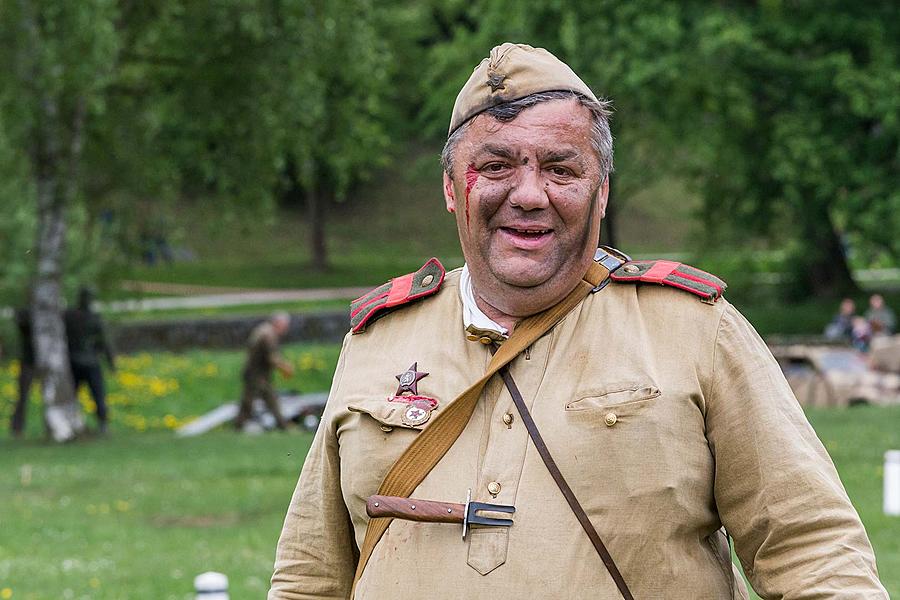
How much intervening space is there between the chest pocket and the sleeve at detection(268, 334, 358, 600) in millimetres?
144

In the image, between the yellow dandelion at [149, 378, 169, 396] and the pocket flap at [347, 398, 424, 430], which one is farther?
the yellow dandelion at [149, 378, 169, 396]

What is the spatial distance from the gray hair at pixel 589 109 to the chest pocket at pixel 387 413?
0.45m

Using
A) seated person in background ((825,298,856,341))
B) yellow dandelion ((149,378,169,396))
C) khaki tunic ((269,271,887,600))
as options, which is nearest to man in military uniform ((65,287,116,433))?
yellow dandelion ((149,378,169,396))

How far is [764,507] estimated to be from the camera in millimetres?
2443

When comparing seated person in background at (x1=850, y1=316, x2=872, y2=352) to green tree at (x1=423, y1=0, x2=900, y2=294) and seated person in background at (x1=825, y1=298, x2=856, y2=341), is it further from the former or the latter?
green tree at (x1=423, y1=0, x2=900, y2=294)

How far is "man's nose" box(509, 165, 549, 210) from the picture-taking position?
258 cm

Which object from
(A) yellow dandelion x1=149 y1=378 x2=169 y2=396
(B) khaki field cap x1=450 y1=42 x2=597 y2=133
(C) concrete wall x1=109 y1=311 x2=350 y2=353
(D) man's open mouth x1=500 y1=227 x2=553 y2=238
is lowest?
(C) concrete wall x1=109 y1=311 x2=350 y2=353

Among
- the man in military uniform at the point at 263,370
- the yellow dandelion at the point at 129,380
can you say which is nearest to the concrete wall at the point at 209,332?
the yellow dandelion at the point at 129,380

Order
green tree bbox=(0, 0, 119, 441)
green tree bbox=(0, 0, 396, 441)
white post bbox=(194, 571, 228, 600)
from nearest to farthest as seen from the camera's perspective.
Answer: white post bbox=(194, 571, 228, 600)
green tree bbox=(0, 0, 119, 441)
green tree bbox=(0, 0, 396, 441)

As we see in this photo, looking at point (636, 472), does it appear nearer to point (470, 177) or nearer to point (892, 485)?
point (470, 177)

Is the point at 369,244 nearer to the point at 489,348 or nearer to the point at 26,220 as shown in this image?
the point at 26,220

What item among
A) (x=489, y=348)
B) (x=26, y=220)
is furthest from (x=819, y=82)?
(x=489, y=348)

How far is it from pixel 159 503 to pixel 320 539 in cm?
1003

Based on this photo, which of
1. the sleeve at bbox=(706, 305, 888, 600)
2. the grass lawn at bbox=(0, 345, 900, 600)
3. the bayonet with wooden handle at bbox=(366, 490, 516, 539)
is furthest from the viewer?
the grass lawn at bbox=(0, 345, 900, 600)
